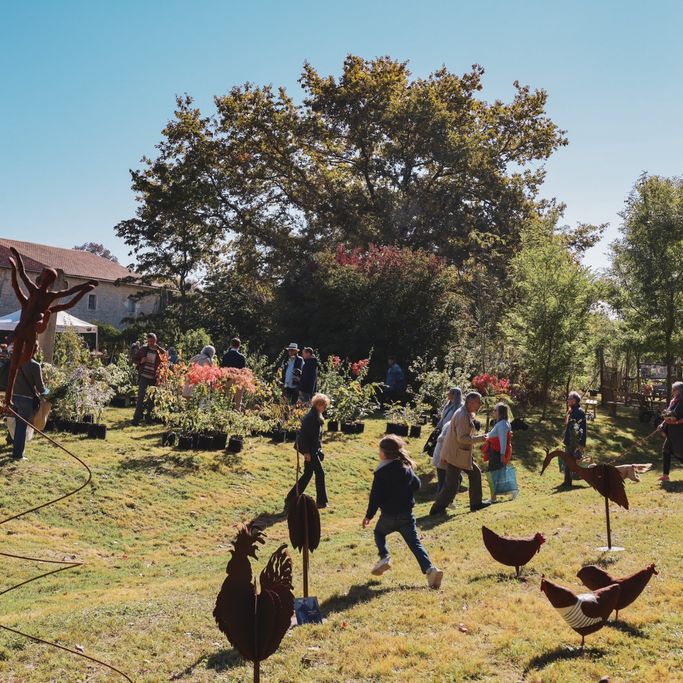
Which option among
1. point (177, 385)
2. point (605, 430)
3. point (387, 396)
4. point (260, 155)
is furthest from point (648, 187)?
point (177, 385)

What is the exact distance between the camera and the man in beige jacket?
10.2m

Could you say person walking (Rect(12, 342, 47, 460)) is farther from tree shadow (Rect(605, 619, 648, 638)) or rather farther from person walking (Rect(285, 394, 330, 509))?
tree shadow (Rect(605, 619, 648, 638))

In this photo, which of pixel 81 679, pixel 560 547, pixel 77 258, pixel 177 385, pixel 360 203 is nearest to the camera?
pixel 81 679

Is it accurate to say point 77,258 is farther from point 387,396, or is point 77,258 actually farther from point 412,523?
point 412,523

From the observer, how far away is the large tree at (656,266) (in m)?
25.7

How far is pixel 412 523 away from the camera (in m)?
7.11

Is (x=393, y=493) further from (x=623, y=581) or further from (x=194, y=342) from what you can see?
(x=194, y=342)

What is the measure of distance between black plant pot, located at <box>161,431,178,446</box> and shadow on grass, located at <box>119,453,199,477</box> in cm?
75

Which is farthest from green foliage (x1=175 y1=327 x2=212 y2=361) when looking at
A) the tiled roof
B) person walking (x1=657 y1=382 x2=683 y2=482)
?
the tiled roof

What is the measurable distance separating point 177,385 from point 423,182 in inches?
846

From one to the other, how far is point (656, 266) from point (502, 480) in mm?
17732

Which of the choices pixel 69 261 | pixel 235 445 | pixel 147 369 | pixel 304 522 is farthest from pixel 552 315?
pixel 69 261

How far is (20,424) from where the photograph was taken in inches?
442

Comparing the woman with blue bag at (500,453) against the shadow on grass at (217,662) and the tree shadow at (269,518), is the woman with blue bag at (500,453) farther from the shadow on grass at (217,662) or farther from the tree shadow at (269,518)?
the shadow on grass at (217,662)
